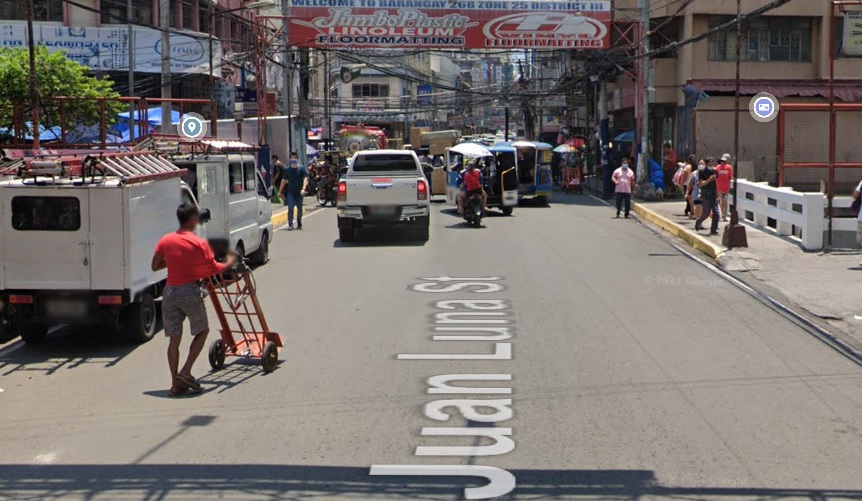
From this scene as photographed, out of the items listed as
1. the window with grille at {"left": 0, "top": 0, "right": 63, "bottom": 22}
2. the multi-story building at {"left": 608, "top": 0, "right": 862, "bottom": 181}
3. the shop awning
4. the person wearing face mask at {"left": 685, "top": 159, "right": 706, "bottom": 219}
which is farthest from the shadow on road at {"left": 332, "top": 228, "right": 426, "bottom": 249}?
the window with grille at {"left": 0, "top": 0, "right": 63, "bottom": 22}

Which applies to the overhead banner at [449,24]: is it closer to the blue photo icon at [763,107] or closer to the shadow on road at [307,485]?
the blue photo icon at [763,107]

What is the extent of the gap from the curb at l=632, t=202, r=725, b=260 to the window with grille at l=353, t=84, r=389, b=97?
58.0 metres

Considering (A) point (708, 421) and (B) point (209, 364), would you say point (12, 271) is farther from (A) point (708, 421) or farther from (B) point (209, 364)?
(A) point (708, 421)

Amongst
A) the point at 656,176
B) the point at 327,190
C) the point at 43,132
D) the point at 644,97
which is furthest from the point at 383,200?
the point at 644,97

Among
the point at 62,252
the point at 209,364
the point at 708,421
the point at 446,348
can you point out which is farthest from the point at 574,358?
the point at 62,252

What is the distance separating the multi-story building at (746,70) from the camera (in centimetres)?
3700

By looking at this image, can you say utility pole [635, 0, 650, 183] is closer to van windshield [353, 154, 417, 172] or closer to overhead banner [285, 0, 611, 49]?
overhead banner [285, 0, 611, 49]

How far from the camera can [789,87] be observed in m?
37.8

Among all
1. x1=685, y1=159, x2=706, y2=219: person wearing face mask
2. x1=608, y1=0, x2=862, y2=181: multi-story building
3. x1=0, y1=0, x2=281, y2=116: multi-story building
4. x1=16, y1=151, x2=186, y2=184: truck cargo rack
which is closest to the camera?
x1=16, y1=151, x2=186, y2=184: truck cargo rack

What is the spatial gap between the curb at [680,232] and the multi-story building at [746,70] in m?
6.83

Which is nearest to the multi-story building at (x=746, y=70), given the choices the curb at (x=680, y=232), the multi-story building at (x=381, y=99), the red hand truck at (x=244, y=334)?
the curb at (x=680, y=232)

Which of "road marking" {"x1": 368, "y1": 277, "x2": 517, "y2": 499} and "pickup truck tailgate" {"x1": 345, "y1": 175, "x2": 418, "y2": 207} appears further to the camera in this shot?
"pickup truck tailgate" {"x1": 345, "y1": 175, "x2": 418, "y2": 207}

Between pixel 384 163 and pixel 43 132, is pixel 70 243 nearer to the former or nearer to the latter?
pixel 384 163

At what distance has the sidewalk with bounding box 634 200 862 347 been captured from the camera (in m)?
13.6
